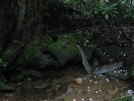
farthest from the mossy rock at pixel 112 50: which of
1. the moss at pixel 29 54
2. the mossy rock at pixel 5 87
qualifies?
the mossy rock at pixel 5 87

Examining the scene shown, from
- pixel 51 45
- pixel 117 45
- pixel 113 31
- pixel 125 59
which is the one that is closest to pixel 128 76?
pixel 125 59

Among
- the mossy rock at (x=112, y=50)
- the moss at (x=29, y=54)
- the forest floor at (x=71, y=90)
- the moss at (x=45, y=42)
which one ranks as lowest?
the forest floor at (x=71, y=90)

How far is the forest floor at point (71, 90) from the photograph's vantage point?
16.6 feet

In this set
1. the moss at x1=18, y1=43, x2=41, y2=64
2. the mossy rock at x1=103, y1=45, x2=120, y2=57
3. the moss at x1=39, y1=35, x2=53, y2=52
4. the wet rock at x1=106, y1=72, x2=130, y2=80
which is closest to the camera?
the wet rock at x1=106, y1=72, x2=130, y2=80

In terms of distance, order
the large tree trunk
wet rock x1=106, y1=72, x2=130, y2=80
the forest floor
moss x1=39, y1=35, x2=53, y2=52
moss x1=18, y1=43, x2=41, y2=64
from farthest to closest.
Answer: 1. moss x1=39, y1=35, x2=53, y2=52
2. moss x1=18, y1=43, x2=41, y2=64
3. the large tree trunk
4. wet rock x1=106, y1=72, x2=130, y2=80
5. the forest floor

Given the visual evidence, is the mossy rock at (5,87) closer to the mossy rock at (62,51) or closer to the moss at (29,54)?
the moss at (29,54)

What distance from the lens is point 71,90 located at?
535 cm

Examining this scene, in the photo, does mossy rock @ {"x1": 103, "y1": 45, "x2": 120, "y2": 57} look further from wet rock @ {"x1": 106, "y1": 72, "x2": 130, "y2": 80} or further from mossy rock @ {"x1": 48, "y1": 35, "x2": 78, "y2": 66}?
mossy rock @ {"x1": 48, "y1": 35, "x2": 78, "y2": 66}

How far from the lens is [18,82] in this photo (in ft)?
18.4

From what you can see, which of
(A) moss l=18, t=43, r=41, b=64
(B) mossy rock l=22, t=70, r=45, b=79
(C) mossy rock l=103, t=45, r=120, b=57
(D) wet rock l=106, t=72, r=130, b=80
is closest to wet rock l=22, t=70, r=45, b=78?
(B) mossy rock l=22, t=70, r=45, b=79

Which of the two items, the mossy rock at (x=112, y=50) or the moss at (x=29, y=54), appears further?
the mossy rock at (x=112, y=50)

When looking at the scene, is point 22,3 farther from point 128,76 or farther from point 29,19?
point 128,76

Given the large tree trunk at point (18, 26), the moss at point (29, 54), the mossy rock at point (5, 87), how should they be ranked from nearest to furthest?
1. the mossy rock at point (5, 87)
2. the large tree trunk at point (18, 26)
3. the moss at point (29, 54)

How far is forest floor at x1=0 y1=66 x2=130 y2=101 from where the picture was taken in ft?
16.6
